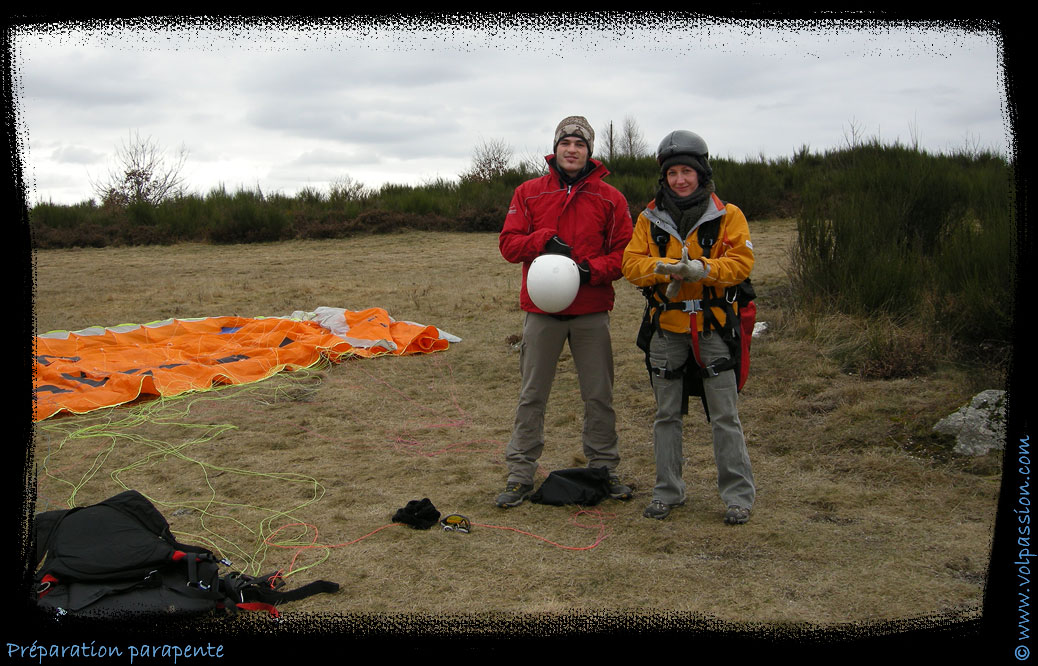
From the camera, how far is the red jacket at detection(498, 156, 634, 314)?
155 inches

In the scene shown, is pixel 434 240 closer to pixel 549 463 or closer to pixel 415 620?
pixel 549 463

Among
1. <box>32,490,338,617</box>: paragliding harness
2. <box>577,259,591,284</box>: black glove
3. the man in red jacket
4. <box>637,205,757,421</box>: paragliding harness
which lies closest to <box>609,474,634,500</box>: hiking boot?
the man in red jacket

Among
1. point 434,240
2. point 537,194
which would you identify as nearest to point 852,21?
point 537,194

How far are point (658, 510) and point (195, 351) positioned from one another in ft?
15.6

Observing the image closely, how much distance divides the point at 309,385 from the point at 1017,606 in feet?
17.1

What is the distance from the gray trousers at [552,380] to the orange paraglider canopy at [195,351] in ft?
10.4

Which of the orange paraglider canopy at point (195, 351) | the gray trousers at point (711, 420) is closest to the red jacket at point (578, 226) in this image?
the gray trousers at point (711, 420)

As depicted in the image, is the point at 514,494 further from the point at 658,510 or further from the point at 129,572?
the point at 129,572

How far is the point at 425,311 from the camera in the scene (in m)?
9.17

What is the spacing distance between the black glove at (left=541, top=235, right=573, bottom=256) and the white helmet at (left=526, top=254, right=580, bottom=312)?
48mm

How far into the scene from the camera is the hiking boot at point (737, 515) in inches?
145

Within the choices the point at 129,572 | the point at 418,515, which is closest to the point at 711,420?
the point at 418,515

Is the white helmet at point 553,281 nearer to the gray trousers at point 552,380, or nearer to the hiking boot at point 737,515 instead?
the gray trousers at point 552,380

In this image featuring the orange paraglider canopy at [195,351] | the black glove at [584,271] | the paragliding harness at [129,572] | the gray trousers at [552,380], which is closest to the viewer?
the paragliding harness at [129,572]
